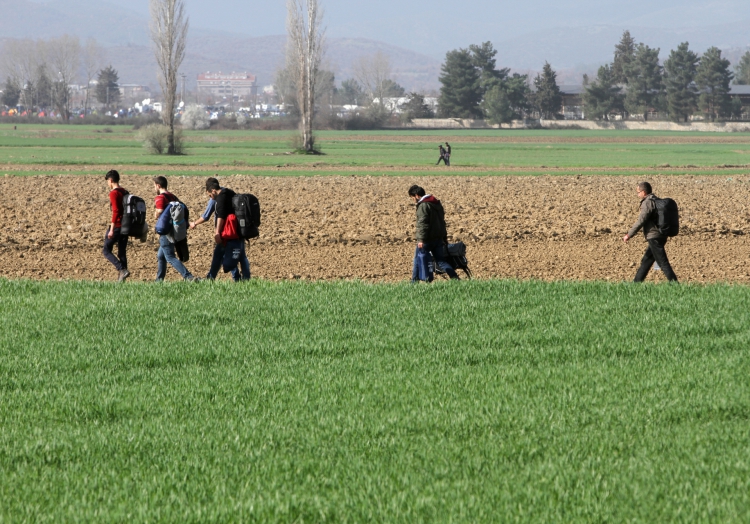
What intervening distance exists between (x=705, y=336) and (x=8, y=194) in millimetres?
21760

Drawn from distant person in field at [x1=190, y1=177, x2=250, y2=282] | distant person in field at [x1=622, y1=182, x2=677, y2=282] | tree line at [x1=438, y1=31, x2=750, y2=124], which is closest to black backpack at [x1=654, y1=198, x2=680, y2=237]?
distant person in field at [x1=622, y1=182, x2=677, y2=282]

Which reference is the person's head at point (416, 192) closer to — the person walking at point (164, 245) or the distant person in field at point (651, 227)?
the distant person in field at point (651, 227)

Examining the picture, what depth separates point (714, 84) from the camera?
112m

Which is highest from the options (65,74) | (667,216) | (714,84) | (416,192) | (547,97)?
(65,74)

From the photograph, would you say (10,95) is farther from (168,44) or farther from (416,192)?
(416,192)

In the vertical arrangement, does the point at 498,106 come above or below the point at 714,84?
below

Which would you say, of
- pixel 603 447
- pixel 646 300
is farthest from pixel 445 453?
pixel 646 300

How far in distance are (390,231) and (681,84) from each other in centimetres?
10432

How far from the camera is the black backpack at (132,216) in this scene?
13.1m

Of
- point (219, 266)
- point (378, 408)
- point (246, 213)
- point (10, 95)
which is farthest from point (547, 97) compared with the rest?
point (378, 408)

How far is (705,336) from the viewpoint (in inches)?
373

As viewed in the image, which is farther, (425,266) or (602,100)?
(602,100)

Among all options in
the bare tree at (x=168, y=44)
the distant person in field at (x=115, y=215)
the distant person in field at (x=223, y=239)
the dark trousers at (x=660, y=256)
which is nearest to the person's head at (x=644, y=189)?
the dark trousers at (x=660, y=256)

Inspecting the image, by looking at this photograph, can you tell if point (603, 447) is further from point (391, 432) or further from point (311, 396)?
point (311, 396)
